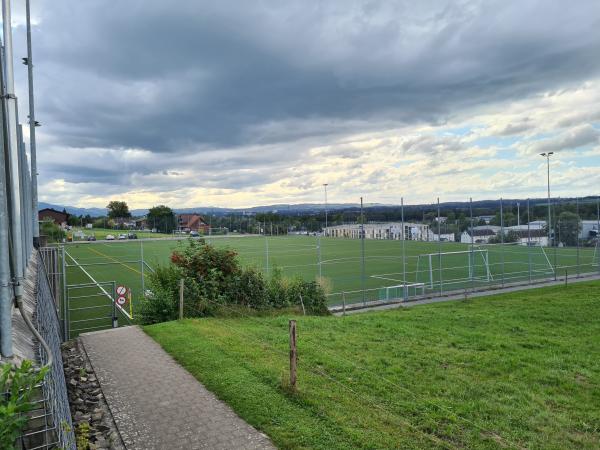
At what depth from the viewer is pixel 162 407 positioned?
6340 millimetres

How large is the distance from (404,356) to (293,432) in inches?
147

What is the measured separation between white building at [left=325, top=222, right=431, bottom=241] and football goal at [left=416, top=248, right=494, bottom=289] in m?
1.53

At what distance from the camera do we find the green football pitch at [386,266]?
87.4ft

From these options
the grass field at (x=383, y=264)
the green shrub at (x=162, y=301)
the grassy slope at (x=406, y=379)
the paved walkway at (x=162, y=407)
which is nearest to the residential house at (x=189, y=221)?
the grass field at (x=383, y=264)

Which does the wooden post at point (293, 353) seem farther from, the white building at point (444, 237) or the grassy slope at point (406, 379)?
the white building at point (444, 237)

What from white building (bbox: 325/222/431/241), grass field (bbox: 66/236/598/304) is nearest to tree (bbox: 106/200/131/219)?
grass field (bbox: 66/236/598/304)

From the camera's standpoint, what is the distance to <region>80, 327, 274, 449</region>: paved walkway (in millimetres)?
5387

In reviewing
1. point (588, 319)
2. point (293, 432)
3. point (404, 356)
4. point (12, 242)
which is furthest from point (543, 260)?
point (12, 242)

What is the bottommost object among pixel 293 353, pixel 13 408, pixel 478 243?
pixel 293 353

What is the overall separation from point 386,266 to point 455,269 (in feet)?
18.2

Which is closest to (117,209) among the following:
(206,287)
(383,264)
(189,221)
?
(189,221)

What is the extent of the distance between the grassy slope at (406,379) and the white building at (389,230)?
1713 cm

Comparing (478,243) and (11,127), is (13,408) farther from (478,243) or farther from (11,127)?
(478,243)

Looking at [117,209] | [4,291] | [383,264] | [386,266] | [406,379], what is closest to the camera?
[4,291]
